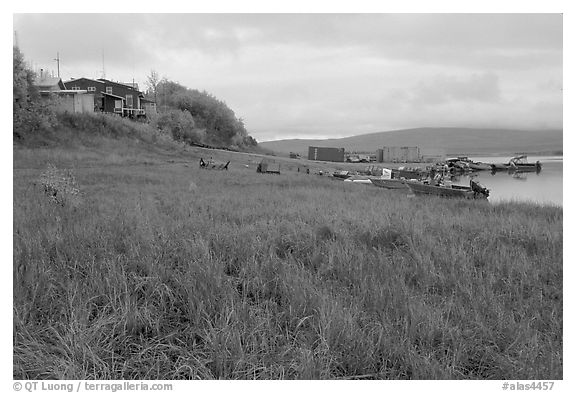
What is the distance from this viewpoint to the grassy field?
2230 millimetres

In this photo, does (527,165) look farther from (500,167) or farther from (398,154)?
(398,154)

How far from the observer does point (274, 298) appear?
9.68ft

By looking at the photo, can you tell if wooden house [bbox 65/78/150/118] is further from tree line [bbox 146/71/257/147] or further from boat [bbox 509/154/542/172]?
boat [bbox 509/154/542/172]

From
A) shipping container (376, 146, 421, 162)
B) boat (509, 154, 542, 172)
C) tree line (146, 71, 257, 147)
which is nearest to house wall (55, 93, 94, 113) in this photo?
tree line (146, 71, 257, 147)

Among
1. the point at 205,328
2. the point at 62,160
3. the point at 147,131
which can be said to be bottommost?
the point at 205,328

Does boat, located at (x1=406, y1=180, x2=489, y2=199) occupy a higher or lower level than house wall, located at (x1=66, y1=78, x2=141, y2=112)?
lower

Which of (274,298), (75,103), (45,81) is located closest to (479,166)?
(75,103)

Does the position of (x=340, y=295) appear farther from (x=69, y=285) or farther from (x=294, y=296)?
(x=69, y=285)

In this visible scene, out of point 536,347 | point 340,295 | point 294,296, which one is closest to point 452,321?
point 536,347

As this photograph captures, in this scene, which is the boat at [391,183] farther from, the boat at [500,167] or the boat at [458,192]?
the boat at [500,167]

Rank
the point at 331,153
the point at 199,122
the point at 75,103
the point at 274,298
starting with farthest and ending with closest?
1. the point at 331,153
2. the point at 199,122
3. the point at 75,103
4. the point at 274,298
